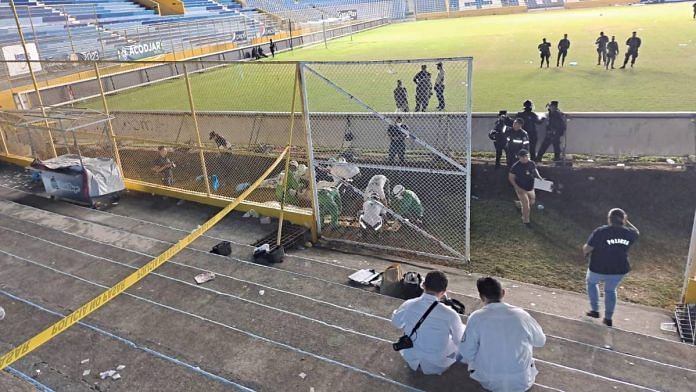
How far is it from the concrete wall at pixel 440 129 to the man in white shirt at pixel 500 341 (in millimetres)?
6239

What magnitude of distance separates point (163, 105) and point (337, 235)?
1402cm

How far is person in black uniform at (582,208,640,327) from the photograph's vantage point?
5727mm

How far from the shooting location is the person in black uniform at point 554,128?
435 inches

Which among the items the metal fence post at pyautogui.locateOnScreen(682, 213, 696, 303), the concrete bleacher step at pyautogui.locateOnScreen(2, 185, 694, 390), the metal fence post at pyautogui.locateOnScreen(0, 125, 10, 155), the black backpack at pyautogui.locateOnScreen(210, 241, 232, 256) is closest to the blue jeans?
the concrete bleacher step at pyautogui.locateOnScreen(2, 185, 694, 390)

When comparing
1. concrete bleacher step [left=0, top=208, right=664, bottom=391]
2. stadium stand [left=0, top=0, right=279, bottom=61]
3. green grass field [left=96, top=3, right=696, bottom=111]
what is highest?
stadium stand [left=0, top=0, right=279, bottom=61]

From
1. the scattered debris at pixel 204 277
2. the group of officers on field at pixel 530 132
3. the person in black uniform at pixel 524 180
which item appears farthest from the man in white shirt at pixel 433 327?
the group of officers on field at pixel 530 132

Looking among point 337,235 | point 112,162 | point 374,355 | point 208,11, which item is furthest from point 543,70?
point 208,11

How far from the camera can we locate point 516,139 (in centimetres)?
1038

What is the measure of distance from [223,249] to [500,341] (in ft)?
15.6

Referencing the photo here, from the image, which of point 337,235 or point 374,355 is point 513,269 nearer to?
point 337,235

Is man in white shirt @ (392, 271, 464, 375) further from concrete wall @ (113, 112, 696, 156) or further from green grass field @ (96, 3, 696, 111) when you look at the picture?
green grass field @ (96, 3, 696, 111)

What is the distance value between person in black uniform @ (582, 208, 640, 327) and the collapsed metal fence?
186 cm

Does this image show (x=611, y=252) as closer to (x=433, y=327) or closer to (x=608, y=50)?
(x=433, y=327)

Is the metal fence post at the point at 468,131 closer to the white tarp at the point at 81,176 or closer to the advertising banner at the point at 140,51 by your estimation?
the white tarp at the point at 81,176
